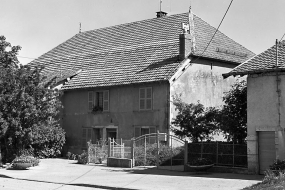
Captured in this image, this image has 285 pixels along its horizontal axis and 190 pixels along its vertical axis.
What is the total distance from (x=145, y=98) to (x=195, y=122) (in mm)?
5480

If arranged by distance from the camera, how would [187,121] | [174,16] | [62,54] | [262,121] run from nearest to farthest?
[262,121]
[187,121]
[174,16]
[62,54]

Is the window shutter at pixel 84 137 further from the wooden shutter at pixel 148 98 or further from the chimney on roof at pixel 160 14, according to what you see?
the chimney on roof at pixel 160 14

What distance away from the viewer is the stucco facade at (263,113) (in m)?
20.0

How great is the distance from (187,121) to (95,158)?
6071 mm

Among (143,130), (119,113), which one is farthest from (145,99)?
(119,113)

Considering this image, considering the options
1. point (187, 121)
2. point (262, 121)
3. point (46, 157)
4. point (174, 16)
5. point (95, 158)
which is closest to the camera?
point (262, 121)

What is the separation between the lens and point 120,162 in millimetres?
24953

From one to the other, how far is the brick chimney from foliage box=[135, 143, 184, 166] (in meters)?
6.69

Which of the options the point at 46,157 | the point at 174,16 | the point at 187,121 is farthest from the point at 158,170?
the point at 174,16

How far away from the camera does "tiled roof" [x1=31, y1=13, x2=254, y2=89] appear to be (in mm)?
30422

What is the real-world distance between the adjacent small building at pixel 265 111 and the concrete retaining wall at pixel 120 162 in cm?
660

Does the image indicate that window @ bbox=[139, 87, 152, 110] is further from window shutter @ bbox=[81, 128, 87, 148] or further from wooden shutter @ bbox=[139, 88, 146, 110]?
window shutter @ bbox=[81, 128, 87, 148]

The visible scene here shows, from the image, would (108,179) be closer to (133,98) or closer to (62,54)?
(133,98)

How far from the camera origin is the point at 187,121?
2539cm
